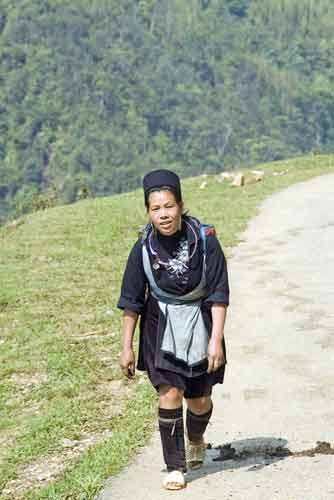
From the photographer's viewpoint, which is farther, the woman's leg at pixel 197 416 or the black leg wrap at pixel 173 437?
the woman's leg at pixel 197 416

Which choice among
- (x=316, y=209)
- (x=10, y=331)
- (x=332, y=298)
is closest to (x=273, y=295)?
(x=332, y=298)

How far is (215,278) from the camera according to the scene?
5.05m

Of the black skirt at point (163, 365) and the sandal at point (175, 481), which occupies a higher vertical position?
the black skirt at point (163, 365)

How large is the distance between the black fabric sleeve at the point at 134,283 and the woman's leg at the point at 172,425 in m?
0.49

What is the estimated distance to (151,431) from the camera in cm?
635

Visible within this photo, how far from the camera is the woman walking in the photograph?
16.4 feet

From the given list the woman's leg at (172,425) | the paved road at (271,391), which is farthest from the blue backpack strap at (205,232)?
the paved road at (271,391)

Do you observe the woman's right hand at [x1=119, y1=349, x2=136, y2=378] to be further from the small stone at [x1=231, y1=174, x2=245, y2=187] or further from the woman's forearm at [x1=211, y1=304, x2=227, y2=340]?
the small stone at [x1=231, y1=174, x2=245, y2=187]

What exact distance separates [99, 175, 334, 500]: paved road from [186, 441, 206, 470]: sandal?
0.06 m

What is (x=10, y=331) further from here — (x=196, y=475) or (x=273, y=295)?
(x=196, y=475)

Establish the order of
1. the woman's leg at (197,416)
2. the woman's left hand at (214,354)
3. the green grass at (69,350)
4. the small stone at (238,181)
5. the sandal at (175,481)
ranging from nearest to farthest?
1. the woman's left hand at (214,354)
2. the sandal at (175,481)
3. the woman's leg at (197,416)
4. the green grass at (69,350)
5. the small stone at (238,181)

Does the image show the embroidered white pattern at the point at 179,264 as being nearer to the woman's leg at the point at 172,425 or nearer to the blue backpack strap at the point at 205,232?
the blue backpack strap at the point at 205,232

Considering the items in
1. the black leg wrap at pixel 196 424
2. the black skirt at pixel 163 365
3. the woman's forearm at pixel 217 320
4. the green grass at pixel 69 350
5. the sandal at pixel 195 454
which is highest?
the woman's forearm at pixel 217 320

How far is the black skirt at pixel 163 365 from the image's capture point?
5.00 meters
